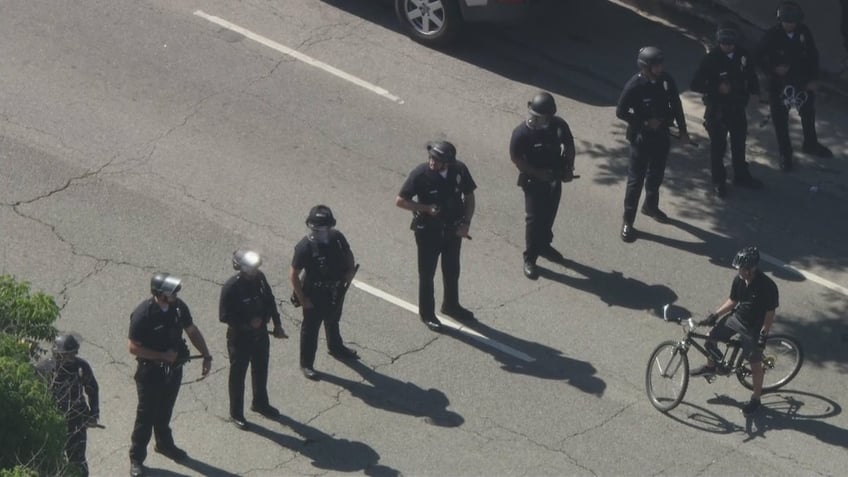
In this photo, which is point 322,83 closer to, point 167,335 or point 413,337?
point 413,337

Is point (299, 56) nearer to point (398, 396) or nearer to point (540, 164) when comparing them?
point (540, 164)

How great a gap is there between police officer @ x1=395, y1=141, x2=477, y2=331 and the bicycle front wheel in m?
1.86

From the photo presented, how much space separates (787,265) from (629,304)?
1649mm

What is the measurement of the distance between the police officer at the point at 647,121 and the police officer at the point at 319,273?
3.33 m

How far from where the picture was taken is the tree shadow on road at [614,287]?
12.6m

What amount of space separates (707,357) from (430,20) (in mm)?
6393

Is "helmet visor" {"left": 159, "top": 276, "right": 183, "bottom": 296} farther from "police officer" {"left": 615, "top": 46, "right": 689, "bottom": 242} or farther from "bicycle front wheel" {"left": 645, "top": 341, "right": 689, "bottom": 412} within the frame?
"police officer" {"left": 615, "top": 46, "right": 689, "bottom": 242}

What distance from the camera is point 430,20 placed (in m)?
16.3

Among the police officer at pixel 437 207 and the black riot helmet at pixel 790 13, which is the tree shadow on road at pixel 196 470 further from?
the black riot helmet at pixel 790 13

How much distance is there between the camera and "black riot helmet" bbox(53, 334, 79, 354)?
9.65 m

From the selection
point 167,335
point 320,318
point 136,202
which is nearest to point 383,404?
point 320,318

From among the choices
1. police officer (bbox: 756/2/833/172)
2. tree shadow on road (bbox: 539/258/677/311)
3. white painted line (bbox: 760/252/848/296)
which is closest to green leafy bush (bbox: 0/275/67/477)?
tree shadow on road (bbox: 539/258/677/311)

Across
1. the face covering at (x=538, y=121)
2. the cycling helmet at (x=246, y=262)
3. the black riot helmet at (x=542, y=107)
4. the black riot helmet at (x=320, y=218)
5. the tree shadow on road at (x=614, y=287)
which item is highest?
the black riot helmet at (x=542, y=107)

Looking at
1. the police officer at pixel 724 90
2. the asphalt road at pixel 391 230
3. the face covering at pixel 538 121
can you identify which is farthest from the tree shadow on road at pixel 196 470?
the police officer at pixel 724 90
